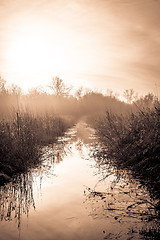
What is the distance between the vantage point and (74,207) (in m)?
2.53

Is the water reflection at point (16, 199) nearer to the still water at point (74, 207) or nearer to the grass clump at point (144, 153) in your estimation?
the still water at point (74, 207)

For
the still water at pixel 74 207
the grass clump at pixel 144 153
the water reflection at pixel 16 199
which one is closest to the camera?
the still water at pixel 74 207

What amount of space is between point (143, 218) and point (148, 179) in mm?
941

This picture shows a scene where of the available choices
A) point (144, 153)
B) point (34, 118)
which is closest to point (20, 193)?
point (144, 153)

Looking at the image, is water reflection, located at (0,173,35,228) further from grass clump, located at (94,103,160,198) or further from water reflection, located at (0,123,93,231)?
grass clump, located at (94,103,160,198)

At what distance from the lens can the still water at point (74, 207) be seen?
1972 mm

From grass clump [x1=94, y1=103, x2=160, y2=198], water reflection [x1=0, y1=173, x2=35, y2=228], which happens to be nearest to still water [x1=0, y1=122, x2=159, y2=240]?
water reflection [x1=0, y1=173, x2=35, y2=228]

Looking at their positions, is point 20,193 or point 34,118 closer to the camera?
point 20,193

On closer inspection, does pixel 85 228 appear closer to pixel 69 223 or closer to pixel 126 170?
pixel 69 223

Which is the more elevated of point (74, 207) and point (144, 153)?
point (144, 153)

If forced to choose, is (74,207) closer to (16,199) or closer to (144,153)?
(16,199)

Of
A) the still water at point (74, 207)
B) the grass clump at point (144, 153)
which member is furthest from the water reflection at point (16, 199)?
the grass clump at point (144, 153)

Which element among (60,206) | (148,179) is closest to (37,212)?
(60,206)

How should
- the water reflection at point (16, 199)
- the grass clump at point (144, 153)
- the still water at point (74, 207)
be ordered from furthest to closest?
1. the grass clump at point (144, 153)
2. the water reflection at point (16, 199)
3. the still water at point (74, 207)
